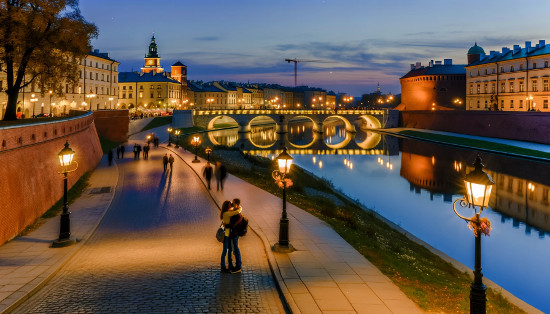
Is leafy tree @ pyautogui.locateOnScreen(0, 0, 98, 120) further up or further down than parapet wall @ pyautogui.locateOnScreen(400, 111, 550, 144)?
further up

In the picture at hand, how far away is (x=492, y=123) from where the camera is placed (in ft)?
216

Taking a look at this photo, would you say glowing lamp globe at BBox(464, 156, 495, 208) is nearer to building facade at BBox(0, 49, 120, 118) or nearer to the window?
building facade at BBox(0, 49, 120, 118)

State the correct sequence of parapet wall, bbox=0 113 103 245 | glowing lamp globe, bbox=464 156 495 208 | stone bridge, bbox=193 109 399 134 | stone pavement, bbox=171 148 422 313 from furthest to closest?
stone bridge, bbox=193 109 399 134
parapet wall, bbox=0 113 103 245
stone pavement, bbox=171 148 422 313
glowing lamp globe, bbox=464 156 495 208

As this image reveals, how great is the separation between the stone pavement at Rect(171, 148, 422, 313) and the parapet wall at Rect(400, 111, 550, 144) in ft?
165

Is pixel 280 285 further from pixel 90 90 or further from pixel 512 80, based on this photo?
pixel 90 90

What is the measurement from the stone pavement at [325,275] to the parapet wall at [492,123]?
50.3m

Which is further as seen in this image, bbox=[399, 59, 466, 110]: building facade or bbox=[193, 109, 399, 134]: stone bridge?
bbox=[399, 59, 466, 110]: building facade

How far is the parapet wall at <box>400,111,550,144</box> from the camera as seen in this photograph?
55.7m

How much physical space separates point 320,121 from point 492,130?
38.1 metres

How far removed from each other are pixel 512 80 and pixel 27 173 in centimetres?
7730

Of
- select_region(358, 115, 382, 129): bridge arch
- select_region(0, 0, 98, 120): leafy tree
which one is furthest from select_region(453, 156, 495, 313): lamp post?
select_region(358, 115, 382, 129): bridge arch

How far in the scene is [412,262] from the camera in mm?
14320

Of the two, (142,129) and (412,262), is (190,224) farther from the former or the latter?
(142,129)

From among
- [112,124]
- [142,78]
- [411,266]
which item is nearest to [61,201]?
[411,266]
